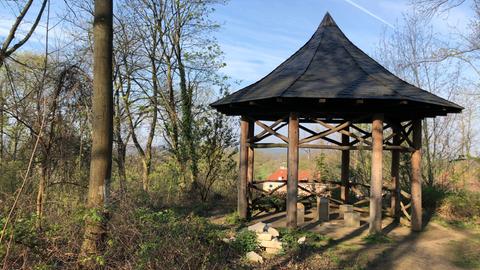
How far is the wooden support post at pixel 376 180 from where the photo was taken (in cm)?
929

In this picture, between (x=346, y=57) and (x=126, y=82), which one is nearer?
(x=346, y=57)

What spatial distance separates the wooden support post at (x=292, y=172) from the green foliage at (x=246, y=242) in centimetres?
188

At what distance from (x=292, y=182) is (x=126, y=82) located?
11.9 m

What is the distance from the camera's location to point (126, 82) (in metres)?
19.1

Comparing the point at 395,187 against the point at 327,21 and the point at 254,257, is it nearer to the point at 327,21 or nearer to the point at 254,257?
the point at 327,21

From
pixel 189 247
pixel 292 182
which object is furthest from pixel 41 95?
pixel 292 182

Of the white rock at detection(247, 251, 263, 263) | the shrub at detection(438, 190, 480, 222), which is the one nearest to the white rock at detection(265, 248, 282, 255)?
the white rock at detection(247, 251, 263, 263)

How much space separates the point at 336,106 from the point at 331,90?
3.09 feet

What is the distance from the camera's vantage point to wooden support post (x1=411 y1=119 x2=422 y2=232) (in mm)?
10109

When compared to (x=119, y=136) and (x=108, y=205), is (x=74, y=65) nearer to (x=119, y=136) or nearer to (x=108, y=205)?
(x=108, y=205)

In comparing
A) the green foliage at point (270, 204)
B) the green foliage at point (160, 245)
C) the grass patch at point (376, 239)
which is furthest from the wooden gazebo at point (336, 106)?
the green foliage at point (160, 245)

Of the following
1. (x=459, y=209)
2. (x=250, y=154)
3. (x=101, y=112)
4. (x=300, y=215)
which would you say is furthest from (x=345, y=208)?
(x=101, y=112)

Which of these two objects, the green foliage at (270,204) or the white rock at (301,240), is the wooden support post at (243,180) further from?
the white rock at (301,240)

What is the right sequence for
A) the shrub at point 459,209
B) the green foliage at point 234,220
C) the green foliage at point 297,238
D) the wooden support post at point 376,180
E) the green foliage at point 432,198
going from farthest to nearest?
the green foliage at point 432,198, the shrub at point 459,209, the green foliage at point 234,220, the wooden support post at point 376,180, the green foliage at point 297,238
